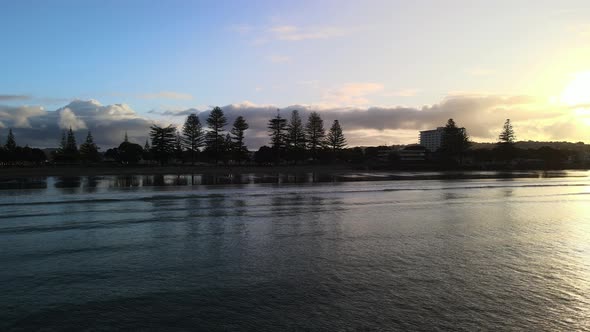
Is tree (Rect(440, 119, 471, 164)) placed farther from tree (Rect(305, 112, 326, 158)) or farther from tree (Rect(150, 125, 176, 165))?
tree (Rect(150, 125, 176, 165))

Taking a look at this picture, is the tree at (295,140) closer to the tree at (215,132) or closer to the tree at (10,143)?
the tree at (215,132)

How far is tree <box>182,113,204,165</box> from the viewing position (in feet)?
282

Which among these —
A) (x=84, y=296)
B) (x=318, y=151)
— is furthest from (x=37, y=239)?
(x=318, y=151)

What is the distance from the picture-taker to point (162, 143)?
3307 inches

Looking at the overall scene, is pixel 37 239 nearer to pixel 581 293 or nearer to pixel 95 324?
pixel 95 324

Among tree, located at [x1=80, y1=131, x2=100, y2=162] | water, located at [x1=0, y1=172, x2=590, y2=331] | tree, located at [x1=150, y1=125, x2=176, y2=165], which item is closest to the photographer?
water, located at [x1=0, y1=172, x2=590, y2=331]

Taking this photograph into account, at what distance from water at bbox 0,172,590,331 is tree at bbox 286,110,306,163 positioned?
78.0 meters

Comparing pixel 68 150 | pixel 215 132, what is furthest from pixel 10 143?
pixel 215 132

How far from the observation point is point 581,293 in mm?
6836

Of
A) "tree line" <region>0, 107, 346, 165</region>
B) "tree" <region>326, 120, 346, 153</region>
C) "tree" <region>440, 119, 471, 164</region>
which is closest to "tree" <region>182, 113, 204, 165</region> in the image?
"tree line" <region>0, 107, 346, 165</region>

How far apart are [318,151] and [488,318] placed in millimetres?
92757

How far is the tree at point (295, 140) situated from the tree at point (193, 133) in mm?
20586

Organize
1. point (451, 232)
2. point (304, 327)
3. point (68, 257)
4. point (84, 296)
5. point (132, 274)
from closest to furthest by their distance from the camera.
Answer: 1. point (304, 327)
2. point (84, 296)
3. point (132, 274)
4. point (68, 257)
5. point (451, 232)

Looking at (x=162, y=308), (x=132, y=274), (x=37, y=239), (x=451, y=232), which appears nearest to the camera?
(x=162, y=308)
